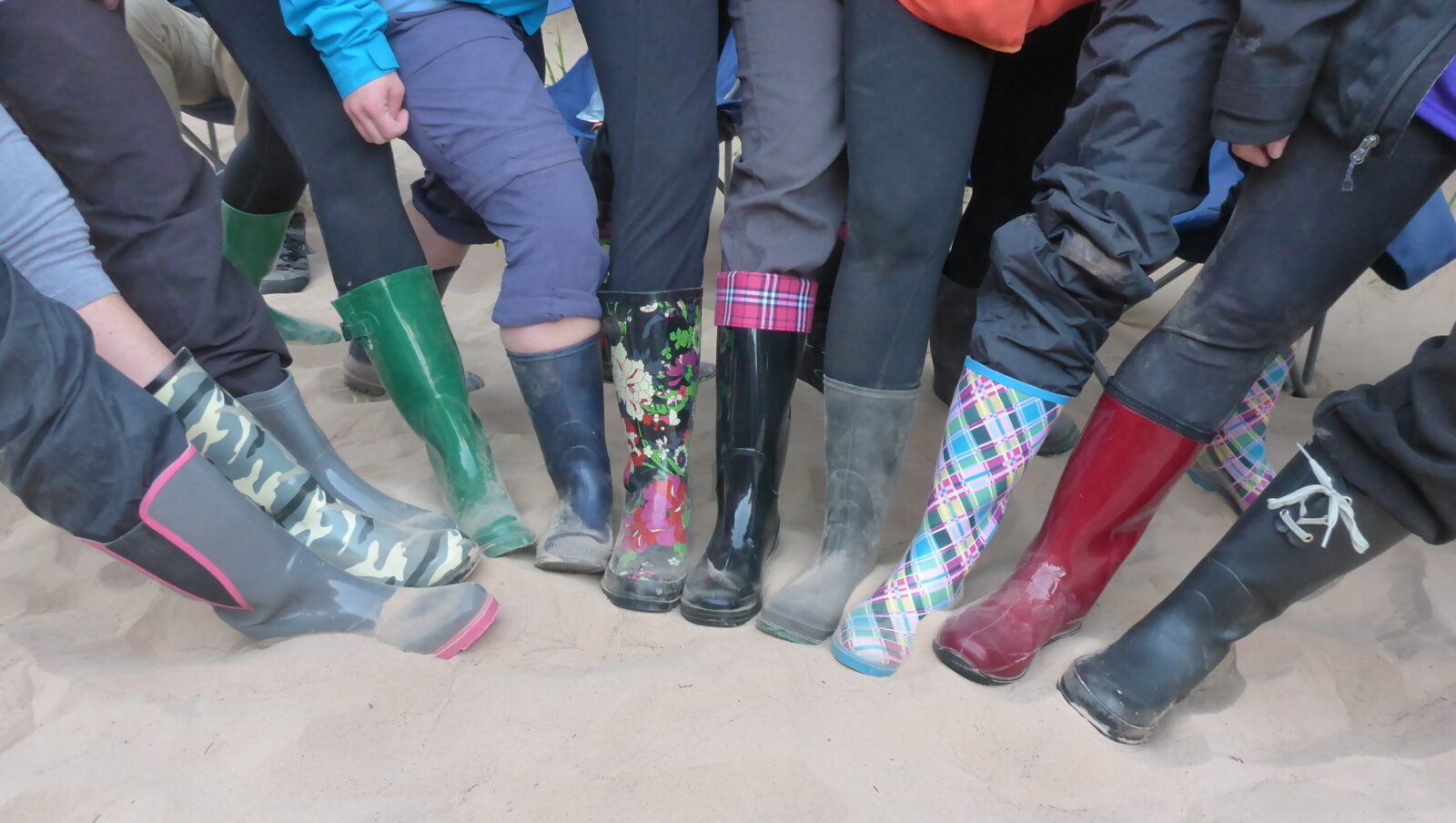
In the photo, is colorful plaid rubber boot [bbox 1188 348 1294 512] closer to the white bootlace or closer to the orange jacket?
the white bootlace

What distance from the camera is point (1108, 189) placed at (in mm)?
1079

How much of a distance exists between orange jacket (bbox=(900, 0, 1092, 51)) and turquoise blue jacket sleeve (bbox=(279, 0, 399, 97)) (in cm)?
67

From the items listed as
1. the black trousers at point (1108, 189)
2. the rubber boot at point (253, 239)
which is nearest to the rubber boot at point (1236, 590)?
the black trousers at point (1108, 189)

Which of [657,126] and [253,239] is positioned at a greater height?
[657,126]

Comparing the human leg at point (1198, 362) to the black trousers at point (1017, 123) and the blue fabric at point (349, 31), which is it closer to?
the black trousers at point (1017, 123)

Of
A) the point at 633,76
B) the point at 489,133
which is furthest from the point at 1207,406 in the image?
the point at 489,133

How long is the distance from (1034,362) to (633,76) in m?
0.62

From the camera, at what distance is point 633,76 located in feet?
4.14

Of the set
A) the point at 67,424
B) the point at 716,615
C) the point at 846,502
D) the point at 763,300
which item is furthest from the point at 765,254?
the point at 67,424

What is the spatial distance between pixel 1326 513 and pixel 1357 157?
368 millimetres

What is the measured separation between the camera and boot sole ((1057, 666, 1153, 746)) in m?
1.08

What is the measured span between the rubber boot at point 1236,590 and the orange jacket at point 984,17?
0.57 meters

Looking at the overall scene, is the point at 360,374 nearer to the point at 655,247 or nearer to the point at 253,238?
the point at 253,238

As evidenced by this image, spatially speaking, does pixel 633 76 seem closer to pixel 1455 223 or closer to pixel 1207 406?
pixel 1207 406
